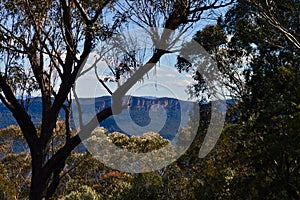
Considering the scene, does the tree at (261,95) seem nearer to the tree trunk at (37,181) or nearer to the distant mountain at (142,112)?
the distant mountain at (142,112)

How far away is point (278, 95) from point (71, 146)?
10.8 feet

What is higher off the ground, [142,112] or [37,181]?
[142,112]

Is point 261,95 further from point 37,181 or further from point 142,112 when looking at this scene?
point 37,181

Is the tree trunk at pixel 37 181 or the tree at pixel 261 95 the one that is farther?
the tree trunk at pixel 37 181

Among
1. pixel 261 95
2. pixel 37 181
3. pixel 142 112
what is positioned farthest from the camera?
pixel 142 112

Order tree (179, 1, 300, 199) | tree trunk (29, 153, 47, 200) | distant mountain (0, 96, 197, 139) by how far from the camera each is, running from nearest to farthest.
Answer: tree (179, 1, 300, 199)
tree trunk (29, 153, 47, 200)
distant mountain (0, 96, 197, 139)

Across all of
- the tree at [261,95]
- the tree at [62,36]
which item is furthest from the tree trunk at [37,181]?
the tree at [261,95]

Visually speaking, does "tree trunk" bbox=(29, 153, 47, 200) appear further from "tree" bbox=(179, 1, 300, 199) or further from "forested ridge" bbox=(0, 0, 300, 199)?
"tree" bbox=(179, 1, 300, 199)

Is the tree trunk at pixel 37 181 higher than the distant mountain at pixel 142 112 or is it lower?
lower

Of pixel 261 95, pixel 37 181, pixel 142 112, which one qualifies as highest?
pixel 261 95

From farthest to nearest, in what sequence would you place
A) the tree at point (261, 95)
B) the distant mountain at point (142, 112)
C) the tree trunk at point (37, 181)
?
the distant mountain at point (142, 112) < the tree trunk at point (37, 181) < the tree at point (261, 95)

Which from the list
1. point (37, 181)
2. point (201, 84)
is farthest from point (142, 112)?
point (37, 181)

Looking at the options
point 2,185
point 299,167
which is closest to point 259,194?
point 299,167

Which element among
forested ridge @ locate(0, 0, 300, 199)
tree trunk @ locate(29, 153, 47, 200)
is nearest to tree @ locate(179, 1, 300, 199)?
forested ridge @ locate(0, 0, 300, 199)
